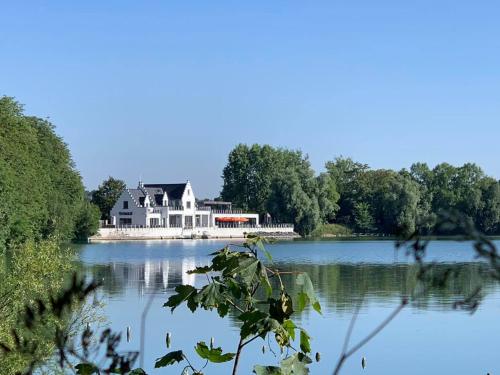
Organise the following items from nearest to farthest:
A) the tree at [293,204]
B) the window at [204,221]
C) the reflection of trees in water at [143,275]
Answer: the reflection of trees in water at [143,275] → the tree at [293,204] → the window at [204,221]

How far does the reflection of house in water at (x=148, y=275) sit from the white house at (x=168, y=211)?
149 ft

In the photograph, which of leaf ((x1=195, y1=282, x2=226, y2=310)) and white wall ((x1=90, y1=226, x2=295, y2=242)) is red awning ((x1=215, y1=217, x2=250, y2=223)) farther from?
leaf ((x1=195, y1=282, x2=226, y2=310))

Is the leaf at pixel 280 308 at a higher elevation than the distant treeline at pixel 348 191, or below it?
below

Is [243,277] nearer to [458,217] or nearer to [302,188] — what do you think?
[458,217]

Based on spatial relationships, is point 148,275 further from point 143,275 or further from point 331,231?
point 331,231

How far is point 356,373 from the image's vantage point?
69.4 ft

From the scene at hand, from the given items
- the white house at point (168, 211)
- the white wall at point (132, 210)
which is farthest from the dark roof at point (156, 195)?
the white wall at point (132, 210)

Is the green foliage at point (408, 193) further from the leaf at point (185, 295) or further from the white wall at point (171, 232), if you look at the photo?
the leaf at point (185, 295)

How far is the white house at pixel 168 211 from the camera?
355 ft

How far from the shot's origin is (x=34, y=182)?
210ft

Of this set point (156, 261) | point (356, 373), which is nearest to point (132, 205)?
point (156, 261)

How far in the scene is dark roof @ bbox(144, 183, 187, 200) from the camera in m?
114

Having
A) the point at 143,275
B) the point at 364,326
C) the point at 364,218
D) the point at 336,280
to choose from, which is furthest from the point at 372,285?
the point at 364,218

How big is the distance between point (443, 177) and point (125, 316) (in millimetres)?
96208
